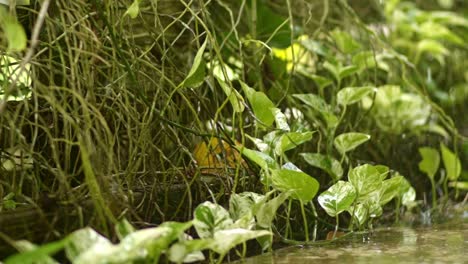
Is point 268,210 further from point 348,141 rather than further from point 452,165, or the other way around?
point 452,165

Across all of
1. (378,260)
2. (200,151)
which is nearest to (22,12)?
(200,151)

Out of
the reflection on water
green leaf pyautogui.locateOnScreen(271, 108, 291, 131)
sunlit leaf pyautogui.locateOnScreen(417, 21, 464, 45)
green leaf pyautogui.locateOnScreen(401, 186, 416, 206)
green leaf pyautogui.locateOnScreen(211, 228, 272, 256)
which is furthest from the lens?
sunlit leaf pyautogui.locateOnScreen(417, 21, 464, 45)

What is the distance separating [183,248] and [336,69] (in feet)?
2.29

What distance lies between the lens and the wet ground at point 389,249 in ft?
2.75

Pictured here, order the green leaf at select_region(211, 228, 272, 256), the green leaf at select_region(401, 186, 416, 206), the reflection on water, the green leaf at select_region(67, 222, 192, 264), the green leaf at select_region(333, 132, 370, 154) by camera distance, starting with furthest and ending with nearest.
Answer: the green leaf at select_region(401, 186, 416, 206) < the green leaf at select_region(333, 132, 370, 154) < the reflection on water < the green leaf at select_region(211, 228, 272, 256) < the green leaf at select_region(67, 222, 192, 264)

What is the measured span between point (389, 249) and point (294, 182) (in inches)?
6.0

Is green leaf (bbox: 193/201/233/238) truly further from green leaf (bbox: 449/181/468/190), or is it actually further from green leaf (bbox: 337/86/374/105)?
green leaf (bbox: 449/181/468/190)

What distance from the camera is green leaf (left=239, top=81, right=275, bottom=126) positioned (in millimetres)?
935

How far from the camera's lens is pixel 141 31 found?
1.13 m

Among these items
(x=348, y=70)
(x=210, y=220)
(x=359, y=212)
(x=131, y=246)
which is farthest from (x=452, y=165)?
(x=131, y=246)

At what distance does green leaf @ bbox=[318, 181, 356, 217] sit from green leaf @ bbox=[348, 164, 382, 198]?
11 mm

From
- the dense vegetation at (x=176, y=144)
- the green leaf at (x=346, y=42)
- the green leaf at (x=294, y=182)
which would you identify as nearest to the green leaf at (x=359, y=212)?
the dense vegetation at (x=176, y=144)

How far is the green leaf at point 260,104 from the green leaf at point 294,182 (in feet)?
0.37

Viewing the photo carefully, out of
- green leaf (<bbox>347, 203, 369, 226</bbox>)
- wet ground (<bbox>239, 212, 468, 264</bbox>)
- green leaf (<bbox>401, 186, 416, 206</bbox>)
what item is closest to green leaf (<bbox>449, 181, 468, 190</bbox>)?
green leaf (<bbox>401, 186, 416, 206</bbox>)
